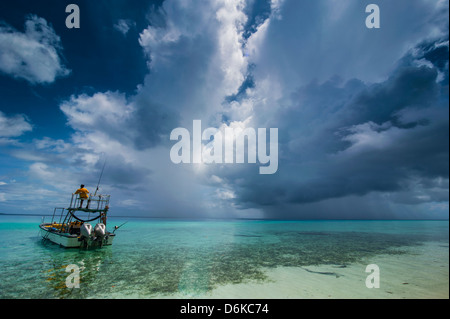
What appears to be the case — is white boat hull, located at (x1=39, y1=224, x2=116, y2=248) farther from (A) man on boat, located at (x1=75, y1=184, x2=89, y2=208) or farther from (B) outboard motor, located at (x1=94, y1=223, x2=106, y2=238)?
(A) man on boat, located at (x1=75, y1=184, x2=89, y2=208)

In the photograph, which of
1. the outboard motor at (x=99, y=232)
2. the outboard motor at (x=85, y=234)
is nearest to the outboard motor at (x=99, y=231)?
the outboard motor at (x=99, y=232)

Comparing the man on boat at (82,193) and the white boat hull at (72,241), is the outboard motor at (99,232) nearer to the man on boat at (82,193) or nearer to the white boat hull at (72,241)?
the white boat hull at (72,241)

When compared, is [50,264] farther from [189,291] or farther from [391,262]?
[391,262]

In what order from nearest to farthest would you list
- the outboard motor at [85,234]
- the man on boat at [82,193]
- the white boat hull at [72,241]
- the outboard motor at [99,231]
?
the outboard motor at [85,234] → the white boat hull at [72,241] → the outboard motor at [99,231] → the man on boat at [82,193]

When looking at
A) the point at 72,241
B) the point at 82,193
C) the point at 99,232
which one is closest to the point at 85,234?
the point at 99,232

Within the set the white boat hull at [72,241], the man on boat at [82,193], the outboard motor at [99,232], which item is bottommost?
the white boat hull at [72,241]

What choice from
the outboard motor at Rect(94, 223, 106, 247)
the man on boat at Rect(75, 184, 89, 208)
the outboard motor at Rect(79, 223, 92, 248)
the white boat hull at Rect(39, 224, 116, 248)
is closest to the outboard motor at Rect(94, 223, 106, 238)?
the outboard motor at Rect(94, 223, 106, 247)

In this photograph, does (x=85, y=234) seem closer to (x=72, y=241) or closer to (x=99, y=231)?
(x=99, y=231)
